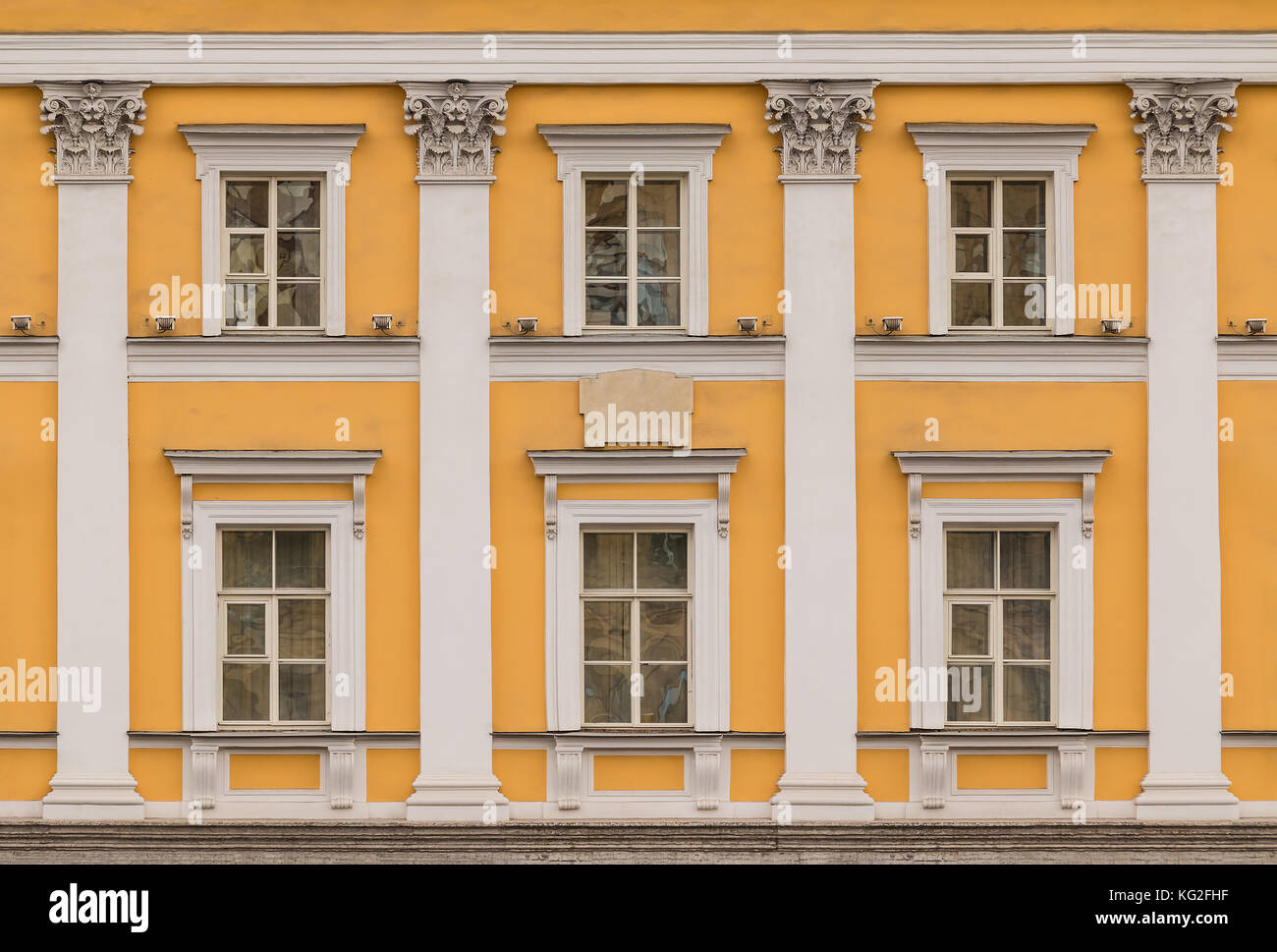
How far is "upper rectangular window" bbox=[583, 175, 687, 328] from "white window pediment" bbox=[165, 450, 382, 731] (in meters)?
2.40

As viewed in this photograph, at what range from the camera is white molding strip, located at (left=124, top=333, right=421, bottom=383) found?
482 inches

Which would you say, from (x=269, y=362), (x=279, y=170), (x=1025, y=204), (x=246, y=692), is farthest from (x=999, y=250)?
(x=246, y=692)

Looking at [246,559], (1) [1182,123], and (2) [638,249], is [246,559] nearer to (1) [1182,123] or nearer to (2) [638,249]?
(2) [638,249]

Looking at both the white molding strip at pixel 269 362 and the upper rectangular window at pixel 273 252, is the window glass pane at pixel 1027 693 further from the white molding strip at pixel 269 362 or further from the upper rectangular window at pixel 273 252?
the upper rectangular window at pixel 273 252

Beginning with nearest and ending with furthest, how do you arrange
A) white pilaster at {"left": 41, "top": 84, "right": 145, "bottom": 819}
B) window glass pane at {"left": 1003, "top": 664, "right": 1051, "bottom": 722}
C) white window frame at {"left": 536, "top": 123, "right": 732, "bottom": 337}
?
1. white pilaster at {"left": 41, "top": 84, "right": 145, "bottom": 819}
2. white window frame at {"left": 536, "top": 123, "right": 732, "bottom": 337}
3. window glass pane at {"left": 1003, "top": 664, "right": 1051, "bottom": 722}

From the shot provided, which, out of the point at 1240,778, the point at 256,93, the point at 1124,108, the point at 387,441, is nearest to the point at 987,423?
the point at 1124,108

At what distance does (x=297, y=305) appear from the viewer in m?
12.4

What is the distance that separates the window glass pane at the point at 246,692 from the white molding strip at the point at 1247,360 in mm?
8576

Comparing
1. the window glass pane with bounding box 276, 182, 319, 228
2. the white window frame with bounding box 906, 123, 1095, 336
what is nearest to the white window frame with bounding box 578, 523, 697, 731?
the white window frame with bounding box 906, 123, 1095, 336

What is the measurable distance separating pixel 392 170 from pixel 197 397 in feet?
8.38

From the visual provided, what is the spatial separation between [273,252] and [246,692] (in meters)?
3.79

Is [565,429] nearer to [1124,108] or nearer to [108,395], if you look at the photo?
[108,395]

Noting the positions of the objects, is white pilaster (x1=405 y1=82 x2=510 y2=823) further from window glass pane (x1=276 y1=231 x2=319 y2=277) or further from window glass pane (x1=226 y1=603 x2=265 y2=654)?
window glass pane (x1=226 y1=603 x2=265 y2=654)

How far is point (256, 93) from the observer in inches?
486
